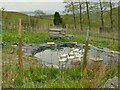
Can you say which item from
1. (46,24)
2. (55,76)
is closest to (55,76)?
(55,76)

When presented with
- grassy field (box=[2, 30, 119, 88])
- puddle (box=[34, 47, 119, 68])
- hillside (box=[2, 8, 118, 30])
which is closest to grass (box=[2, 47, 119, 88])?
grassy field (box=[2, 30, 119, 88])

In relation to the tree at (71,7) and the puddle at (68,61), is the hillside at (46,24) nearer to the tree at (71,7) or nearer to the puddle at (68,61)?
the tree at (71,7)

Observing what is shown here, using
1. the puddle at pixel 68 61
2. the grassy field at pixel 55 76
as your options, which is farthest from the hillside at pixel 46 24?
the grassy field at pixel 55 76

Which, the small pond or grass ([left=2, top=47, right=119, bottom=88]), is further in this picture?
the small pond

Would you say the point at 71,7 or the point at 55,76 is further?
the point at 71,7

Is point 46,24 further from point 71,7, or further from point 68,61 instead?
point 68,61

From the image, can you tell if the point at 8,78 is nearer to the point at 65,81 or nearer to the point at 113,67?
the point at 65,81

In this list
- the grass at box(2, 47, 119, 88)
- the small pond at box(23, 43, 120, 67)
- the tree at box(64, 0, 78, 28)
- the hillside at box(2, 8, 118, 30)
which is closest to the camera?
the grass at box(2, 47, 119, 88)

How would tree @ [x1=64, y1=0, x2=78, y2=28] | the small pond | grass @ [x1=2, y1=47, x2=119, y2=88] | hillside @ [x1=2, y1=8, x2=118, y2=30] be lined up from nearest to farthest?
1. grass @ [x1=2, y1=47, x2=119, y2=88]
2. the small pond
3. hillside @ [x1=2, y1=8, x2=118, y2=30]
4. tree @ [x1=64, y1=0, x2=78, y2=28]

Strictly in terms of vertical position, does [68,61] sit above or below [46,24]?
below

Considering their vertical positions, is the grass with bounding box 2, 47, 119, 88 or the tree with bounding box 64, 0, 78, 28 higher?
the tree with bounding box 64, 0, 78, 28

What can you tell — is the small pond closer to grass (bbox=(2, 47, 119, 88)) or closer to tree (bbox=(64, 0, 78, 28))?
grass (bbox=(2, 47, 119, 88))

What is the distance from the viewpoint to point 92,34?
20.4 metres

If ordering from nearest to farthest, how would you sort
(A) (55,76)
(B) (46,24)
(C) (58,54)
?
(A) (55,76) → (C) (58,54) → (B) (46,24)
